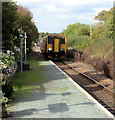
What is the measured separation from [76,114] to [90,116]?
1.30 ft

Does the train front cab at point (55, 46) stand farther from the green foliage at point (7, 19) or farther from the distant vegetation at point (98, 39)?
the green foliage at point (7, 19)

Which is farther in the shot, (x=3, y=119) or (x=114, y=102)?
(x=114, y=102)

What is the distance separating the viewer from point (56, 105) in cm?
882

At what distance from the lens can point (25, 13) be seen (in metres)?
30.5

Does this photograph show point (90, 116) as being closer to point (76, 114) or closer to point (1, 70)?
point (76, 114)

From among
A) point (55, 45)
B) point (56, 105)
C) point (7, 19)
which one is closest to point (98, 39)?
point (55, 45)

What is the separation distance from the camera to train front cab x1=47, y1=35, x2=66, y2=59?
30781mm

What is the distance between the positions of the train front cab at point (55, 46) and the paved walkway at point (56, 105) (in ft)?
62.7

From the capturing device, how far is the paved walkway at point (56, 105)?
7.73 m

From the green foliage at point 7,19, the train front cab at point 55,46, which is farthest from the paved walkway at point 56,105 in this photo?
the train front cab at point 55,46

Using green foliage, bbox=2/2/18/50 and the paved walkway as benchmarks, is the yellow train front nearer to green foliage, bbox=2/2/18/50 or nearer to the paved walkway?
green foliage, bbox=2/2/18/50

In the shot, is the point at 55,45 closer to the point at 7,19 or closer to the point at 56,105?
the point at 7,19

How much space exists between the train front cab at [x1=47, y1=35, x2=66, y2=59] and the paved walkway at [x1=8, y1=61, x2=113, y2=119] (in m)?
19.1

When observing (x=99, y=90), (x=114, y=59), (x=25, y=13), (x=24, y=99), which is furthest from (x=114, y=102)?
(x=25, y=13)
